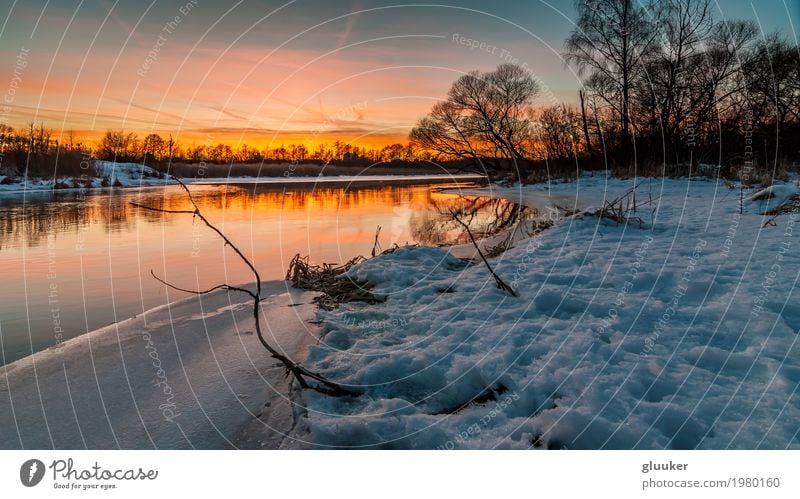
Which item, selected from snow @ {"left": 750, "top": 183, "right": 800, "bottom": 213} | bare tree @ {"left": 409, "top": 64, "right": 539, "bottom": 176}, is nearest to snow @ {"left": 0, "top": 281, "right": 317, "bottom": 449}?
snow @ {"left": 750, "top": 183, "right": 800, "bottom": 213}

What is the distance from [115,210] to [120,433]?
53.5 feet

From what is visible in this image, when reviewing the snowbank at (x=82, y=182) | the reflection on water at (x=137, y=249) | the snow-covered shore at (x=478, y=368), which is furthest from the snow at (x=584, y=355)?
the snowbank at (x=82, y=182)

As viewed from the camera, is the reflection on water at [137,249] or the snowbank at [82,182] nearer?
the reflection on water at [137,249]

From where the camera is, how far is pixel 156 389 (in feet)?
9.56

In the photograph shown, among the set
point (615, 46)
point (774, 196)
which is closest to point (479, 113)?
point (615, 46)

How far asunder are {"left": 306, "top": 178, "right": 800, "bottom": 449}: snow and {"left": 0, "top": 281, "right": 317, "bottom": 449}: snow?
0.35 m

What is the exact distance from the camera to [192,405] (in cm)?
269

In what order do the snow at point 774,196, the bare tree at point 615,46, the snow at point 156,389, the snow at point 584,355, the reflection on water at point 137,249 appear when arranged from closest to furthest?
the snow at point 584,355, the snow at point 156,389, the reflection on water at point 137,249, the snow at point 774,196, the bare tree at point 615,46

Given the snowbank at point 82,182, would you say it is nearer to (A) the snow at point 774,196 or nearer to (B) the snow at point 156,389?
(B) the snow at point 156,389

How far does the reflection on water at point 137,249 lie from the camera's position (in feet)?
15.4

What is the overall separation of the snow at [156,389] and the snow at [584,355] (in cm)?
35

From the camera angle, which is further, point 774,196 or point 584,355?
point 774,196

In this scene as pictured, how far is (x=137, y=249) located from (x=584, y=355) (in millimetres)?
8585

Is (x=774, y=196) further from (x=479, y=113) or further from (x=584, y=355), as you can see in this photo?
(x=479, y=113)
